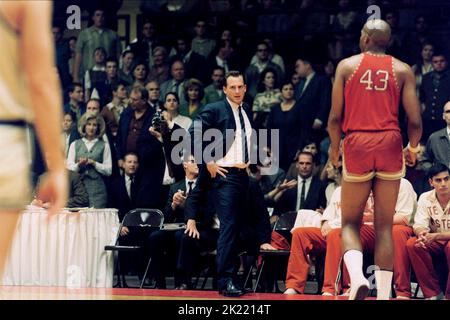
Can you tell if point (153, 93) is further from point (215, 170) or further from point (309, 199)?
point (215, 170)

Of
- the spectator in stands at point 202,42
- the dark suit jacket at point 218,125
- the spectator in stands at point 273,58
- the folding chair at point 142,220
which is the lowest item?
the folding chair at point 142,220

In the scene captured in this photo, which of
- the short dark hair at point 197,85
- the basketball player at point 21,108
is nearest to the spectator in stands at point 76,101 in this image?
the short dark hair at point 197,85

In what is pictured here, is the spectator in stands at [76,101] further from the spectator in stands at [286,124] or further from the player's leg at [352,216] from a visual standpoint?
the player's leg at [352,216]

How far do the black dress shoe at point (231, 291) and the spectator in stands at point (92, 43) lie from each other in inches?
146

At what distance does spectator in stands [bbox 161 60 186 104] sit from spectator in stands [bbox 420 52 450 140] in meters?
2.46

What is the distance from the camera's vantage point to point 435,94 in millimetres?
10070

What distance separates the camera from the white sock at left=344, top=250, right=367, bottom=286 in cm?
682

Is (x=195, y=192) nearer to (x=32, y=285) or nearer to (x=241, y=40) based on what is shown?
(x=32, y=285)

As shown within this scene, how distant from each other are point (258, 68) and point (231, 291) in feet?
12.7

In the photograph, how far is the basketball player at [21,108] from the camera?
407 cm

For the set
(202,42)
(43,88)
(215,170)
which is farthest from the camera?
(202,42)

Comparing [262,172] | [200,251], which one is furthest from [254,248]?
[262,172]

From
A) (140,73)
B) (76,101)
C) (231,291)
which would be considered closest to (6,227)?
(231,291)

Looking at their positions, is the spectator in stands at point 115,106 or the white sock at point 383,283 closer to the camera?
the white sock at point 383,283
